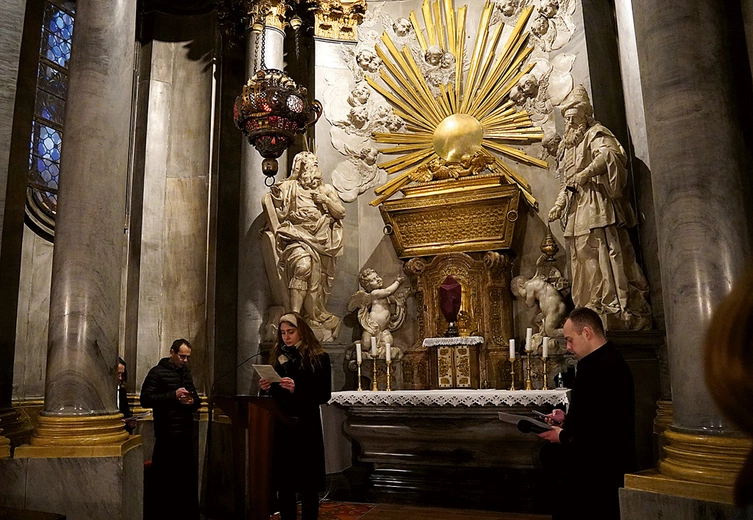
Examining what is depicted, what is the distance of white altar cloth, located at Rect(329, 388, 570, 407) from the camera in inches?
236

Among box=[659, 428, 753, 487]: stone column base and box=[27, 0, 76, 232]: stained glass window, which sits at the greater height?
box=[27, 0, 76, 232]: stained glass window

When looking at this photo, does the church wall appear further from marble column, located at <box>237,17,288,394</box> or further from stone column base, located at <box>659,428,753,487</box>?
stone column base, located at <box>659,428,753,487</box>

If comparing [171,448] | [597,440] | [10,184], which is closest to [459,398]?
[171,448]

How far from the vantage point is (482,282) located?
7.77 metres

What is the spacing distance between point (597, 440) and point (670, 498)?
44 cm

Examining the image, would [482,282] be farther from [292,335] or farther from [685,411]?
[685,411]

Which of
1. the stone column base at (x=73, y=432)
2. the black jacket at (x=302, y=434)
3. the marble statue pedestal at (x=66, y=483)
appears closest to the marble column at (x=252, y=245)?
the black jacket at (x=302, y=434)

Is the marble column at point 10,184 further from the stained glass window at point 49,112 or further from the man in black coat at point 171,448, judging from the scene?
the stained glass window at point 49,112

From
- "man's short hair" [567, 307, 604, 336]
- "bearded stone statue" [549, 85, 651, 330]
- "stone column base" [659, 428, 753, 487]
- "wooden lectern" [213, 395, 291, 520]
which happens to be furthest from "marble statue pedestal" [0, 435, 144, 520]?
"bearded stone statue" [549, 85, 651, 330]

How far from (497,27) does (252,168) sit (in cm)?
368

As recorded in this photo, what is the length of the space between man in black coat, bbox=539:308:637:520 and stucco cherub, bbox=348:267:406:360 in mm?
4522

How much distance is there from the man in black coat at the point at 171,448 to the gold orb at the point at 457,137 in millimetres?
4347

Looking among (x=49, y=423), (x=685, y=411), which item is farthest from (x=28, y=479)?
(x=685, y=411)

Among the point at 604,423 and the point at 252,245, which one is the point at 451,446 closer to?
the point at 252,245
